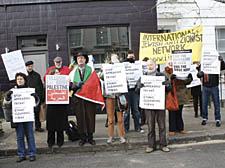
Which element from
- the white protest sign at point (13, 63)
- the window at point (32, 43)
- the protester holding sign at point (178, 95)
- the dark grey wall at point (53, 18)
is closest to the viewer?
the protester holding sign at point (178, 95)

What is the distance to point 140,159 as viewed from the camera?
17.6ft

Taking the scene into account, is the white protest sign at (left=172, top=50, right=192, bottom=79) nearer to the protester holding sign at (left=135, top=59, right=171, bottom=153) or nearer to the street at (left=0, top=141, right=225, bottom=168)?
the protester holding sign at (left=135, top=59, right=171, bottom=153)

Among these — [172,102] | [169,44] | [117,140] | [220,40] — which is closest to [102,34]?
[169,44]

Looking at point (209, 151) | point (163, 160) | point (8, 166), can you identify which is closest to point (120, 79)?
point (163, 160)

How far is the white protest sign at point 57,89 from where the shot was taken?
6.01 m

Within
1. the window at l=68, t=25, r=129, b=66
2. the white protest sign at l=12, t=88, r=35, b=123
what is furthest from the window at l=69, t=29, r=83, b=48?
the white protest sign at l=12, t=88, r=35, b=123

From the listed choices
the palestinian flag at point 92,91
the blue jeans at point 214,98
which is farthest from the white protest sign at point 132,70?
the blue jeans at point 214,98

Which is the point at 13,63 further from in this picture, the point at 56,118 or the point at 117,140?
the point at 117,140

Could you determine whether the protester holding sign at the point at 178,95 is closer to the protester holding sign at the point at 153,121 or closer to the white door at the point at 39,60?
the protester holding sign at the point at 153,121

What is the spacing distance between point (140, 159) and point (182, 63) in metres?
2.41

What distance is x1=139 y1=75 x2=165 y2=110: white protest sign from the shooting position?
5.65m

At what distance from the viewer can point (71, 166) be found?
514 centimetres

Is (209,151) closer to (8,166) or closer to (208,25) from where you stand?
(8,166)

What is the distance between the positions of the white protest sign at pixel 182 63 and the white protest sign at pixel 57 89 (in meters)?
2.58
